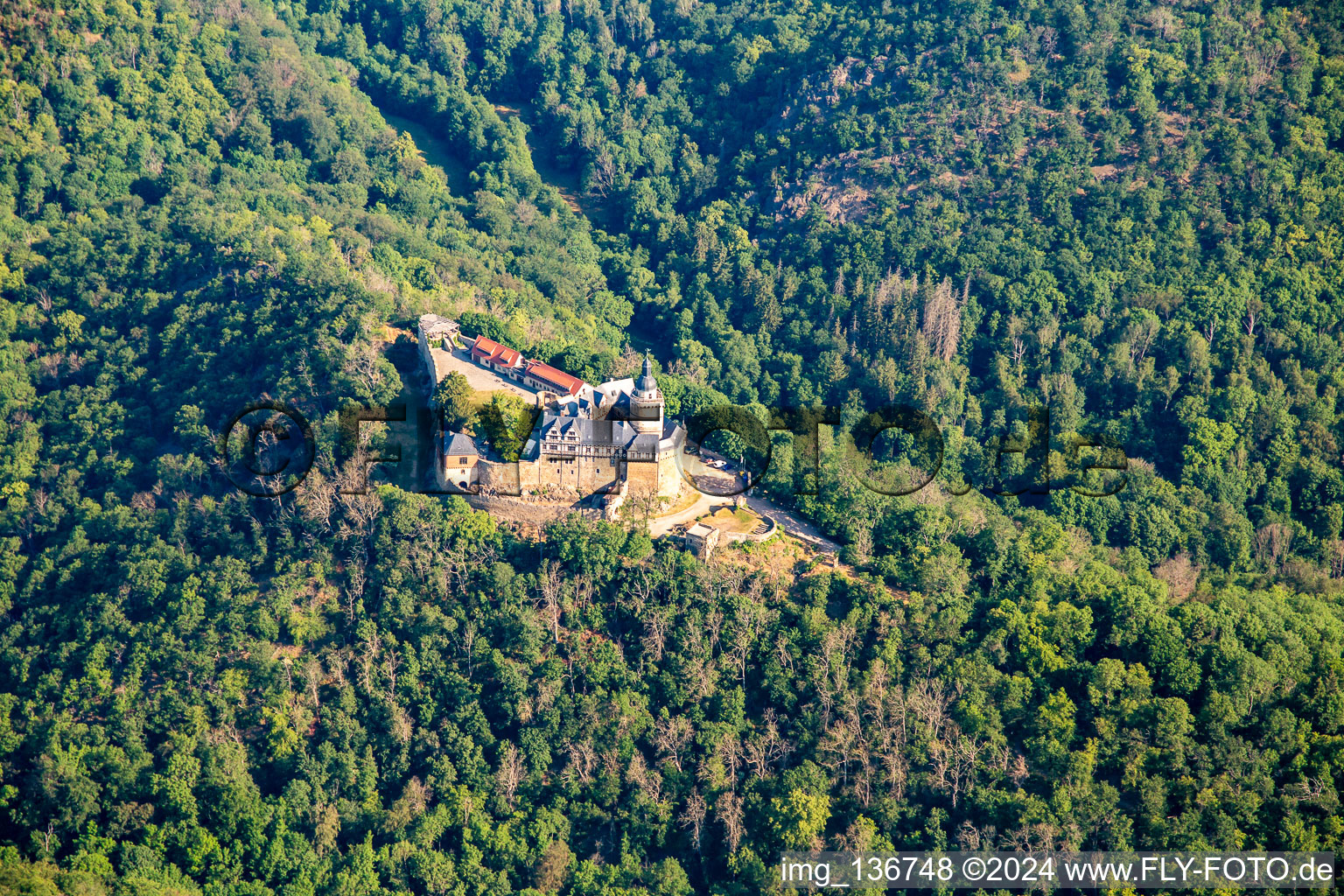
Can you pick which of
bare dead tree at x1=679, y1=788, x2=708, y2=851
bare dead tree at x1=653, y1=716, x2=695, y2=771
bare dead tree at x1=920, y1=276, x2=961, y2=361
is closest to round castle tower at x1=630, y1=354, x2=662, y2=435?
bare dead tree at x1=653, y1=716, x2=695, y2=771

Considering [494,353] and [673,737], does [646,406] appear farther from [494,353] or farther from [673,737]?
[673,737]

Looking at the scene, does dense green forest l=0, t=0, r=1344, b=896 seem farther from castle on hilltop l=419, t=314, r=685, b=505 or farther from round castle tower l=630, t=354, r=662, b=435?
round castle tower l=630, t=354, r=662, b=435

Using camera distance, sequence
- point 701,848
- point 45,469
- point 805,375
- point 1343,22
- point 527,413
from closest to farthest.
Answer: point 701,848
point 527,413
point 45,469
point 805,375
point 1343,22

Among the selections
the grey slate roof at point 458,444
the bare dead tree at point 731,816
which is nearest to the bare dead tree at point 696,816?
the bare dead tree at point 731,816

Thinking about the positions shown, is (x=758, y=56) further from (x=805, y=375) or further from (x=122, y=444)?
(x=122, y=444)

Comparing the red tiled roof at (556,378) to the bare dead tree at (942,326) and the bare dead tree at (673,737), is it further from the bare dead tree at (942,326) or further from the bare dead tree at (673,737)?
the bare dead tree at (942,326)

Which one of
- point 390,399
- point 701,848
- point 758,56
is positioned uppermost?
point 758,56

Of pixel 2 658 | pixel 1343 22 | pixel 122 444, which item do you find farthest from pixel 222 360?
pixel 1343 22

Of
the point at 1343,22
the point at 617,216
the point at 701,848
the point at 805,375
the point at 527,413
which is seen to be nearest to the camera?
the point at 701,848
